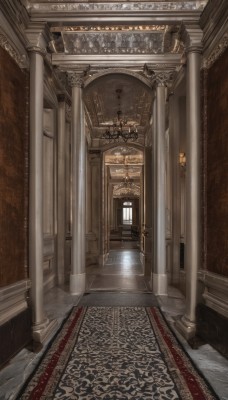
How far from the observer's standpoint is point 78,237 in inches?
236

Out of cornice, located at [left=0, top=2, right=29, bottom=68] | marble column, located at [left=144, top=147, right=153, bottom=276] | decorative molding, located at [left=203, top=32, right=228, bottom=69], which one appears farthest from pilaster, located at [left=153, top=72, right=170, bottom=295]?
marble column, located at [left=144, top=147, right=153, bottom=276]

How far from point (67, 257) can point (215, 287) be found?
4.76 metres

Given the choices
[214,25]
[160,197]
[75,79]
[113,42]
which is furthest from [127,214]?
[214,25]

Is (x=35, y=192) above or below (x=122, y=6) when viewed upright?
below

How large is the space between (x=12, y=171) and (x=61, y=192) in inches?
144

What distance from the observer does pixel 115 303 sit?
5137mm

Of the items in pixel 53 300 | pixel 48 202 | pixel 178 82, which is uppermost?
pixel 178 82

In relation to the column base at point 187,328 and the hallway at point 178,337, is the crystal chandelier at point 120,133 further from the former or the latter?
the column base at point 187,328

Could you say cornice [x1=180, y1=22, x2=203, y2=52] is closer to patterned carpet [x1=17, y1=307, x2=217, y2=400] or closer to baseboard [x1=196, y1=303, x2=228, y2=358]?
baseboard [x1=196, y1=303, x2=228, y2=358]

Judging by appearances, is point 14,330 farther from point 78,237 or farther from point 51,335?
point 78,237

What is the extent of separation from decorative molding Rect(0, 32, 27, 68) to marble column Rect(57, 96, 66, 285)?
11.2ft

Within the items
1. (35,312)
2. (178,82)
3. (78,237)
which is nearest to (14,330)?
(35,312)

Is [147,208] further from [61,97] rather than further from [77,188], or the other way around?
[61,97]

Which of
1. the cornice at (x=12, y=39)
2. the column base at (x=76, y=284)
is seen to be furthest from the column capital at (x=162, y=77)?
the column base at (x=76, y=284)
